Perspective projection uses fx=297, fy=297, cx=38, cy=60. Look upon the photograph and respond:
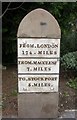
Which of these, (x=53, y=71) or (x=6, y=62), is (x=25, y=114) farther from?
(x=6, y=62)

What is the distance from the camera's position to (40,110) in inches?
185

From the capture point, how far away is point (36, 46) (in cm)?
444

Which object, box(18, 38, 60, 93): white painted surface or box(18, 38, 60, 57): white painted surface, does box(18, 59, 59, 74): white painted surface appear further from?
box(18, 38, 60, 57): white painted surface

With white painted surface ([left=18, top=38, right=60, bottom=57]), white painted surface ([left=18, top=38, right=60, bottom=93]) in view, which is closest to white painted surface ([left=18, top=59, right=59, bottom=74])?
white painted surface ([left=18, top=38, right=60, bottom=93])

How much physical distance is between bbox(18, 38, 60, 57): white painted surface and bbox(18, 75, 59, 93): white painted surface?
0.37 meters

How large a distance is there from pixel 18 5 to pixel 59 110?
2667 millimetres

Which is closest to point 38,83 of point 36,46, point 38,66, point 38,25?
point 38,66

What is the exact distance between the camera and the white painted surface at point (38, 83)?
15.0ft

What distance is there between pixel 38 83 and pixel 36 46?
59 cm

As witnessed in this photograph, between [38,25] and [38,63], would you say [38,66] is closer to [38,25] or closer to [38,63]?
[38,63]

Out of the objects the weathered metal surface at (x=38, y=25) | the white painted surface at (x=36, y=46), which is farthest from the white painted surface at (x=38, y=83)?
the weathered metal surface at (x=38, y=25)

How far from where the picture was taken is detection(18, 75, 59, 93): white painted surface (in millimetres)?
4578

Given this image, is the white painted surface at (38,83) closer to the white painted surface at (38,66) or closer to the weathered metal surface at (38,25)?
the white painted surface at (38,66)

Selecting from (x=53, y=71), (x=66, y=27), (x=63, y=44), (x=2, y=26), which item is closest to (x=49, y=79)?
(x=53, y=71)
